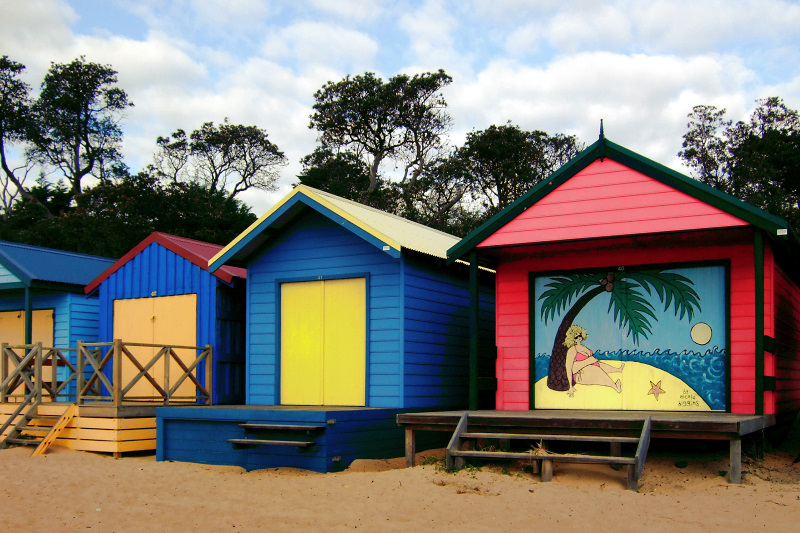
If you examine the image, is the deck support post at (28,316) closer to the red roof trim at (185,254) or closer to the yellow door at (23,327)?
the yellow door at (23,327)

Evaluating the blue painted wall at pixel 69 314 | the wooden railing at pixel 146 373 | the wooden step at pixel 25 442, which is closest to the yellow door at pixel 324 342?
the wooden railing at pixel 146 373

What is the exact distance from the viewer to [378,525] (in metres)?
7.11

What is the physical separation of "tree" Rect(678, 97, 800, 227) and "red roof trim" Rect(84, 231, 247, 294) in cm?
2023

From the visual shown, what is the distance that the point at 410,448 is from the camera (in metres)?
10.2

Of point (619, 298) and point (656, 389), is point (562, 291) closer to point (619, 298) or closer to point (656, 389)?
point (619, 298)

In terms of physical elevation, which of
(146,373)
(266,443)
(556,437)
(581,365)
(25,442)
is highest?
(581,365)

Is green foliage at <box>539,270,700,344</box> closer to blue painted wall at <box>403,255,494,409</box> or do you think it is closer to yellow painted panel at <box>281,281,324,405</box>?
blue painted wall at <box>403,255,494,409</box>

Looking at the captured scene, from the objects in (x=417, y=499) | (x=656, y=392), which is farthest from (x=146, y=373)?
(x=656, y=392)

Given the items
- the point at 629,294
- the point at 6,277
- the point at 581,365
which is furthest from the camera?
the point at 6,277

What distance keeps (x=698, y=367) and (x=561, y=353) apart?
6.17 feet

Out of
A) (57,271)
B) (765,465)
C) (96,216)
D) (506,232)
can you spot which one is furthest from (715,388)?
(96,216)

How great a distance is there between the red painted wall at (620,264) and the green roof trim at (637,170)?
0.75 m

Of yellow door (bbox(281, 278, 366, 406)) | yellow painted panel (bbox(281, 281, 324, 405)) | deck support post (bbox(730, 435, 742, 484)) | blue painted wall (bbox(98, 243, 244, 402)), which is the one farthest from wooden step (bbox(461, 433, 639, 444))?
blue painted wall (bbox(98, 243, 244, 402))

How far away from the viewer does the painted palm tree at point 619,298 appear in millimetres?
10898
